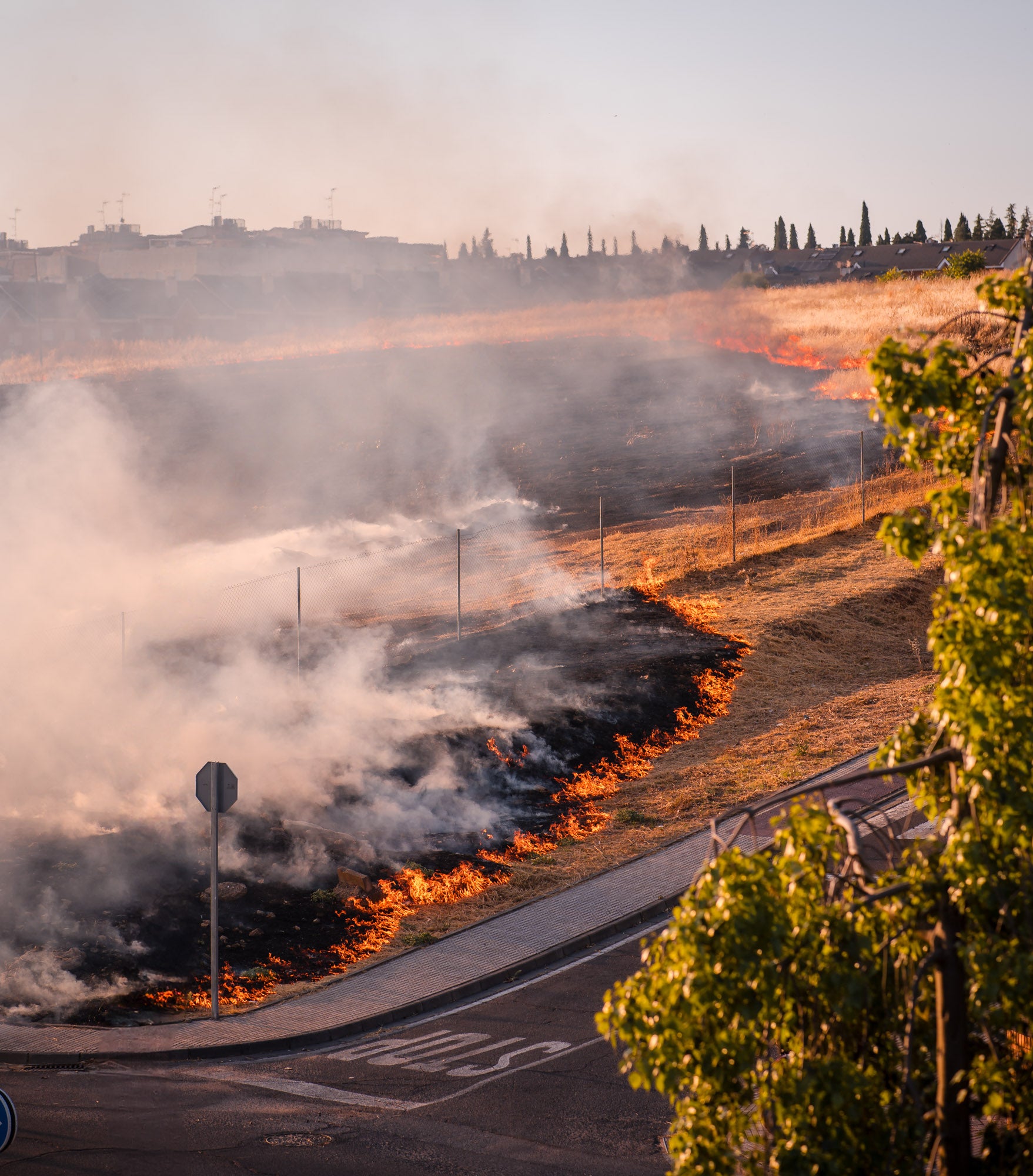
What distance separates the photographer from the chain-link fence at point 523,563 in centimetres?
2472

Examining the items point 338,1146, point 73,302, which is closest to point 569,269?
point 73,302

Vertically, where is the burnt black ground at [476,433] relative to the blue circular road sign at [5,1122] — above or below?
above

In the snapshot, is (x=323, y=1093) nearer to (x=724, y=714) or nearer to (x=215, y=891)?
(x=215, y=891)

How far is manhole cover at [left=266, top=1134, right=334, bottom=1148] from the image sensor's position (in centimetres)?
835

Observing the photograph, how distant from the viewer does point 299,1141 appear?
8438mm

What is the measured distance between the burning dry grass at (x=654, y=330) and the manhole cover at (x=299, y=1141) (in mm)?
44652

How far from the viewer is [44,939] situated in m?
12.0

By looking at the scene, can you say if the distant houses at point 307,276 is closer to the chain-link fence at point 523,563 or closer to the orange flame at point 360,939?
the chain-link fence at point 523,563

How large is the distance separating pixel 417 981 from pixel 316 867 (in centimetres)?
278

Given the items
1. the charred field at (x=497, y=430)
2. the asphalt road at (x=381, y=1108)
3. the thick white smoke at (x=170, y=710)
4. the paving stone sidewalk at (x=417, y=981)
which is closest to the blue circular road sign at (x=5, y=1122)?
the asphalt road at (x=381, y=1108)

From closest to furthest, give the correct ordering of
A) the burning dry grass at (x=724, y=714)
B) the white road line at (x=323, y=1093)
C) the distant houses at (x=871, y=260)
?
1. the white road line at (x=323, y=1093)
2. the burning dry grass at (x=724, y=714)
3. the distant houses at (x=871, y=260)

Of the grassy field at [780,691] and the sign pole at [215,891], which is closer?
the sign pole at [215,891]

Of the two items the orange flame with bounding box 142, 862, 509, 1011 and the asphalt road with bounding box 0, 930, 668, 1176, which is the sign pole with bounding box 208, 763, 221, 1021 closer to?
Answer: the orange flame with bounding box 142, 862, 509, 1011

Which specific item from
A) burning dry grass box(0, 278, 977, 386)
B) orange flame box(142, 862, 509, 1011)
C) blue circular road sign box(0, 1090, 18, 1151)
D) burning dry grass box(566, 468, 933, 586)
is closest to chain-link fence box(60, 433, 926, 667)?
burning dry grass box(566, 468, 933, 586)
